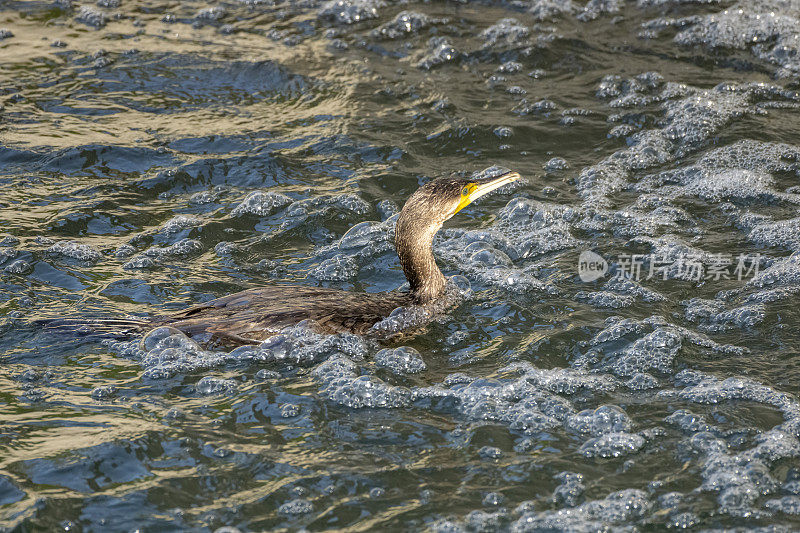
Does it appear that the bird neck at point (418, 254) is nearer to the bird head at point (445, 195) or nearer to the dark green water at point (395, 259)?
the bird head at point (445, 195)

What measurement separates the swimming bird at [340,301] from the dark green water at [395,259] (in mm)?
136

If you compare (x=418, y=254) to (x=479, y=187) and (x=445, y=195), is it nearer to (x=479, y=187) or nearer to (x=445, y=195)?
(x=445, y=195)

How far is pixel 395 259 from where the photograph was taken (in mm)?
6285

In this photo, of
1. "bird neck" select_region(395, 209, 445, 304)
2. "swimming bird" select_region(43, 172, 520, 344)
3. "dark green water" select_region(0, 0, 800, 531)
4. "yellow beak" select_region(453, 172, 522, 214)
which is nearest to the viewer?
"dark green water" select_region(0, 0, 800, 531)

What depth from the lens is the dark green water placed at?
4.05 m

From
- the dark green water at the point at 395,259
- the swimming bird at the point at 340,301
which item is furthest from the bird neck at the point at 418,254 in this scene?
the dark green water at the point at 395,259

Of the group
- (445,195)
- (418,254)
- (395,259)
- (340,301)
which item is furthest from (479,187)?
(340,301)

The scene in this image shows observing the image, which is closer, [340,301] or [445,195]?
[340,301]

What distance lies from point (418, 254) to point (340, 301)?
0.62m

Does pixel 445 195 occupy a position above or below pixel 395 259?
above

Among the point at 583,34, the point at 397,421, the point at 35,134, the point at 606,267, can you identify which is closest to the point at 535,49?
the point at 583,34

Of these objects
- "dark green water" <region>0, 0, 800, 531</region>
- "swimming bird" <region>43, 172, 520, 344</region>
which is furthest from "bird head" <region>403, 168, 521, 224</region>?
"dark green water" <region>0, 0, 800, 531</region>

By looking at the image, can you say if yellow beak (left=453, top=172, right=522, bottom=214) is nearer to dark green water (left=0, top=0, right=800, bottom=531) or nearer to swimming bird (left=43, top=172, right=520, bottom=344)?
swimming bird (left=43, top=172, right=520, bottom=344)

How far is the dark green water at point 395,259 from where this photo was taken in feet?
13.3
